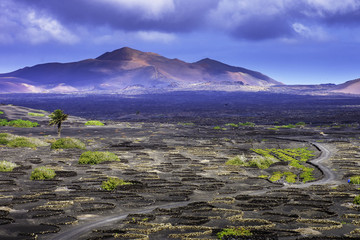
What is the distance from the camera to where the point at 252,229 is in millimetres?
→ 23984

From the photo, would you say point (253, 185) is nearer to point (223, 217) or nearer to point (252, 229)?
point (223, 217)

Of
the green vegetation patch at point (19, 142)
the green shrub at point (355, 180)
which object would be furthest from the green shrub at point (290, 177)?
the green vegetation patch at point (19, 142)

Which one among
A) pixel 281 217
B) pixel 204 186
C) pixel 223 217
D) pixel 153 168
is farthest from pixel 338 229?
pixel 153 168

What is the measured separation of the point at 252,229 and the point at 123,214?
30.0 ft

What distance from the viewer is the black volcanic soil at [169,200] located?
24.1m

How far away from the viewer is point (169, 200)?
3262 cm

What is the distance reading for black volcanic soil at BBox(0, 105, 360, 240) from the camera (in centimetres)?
2409

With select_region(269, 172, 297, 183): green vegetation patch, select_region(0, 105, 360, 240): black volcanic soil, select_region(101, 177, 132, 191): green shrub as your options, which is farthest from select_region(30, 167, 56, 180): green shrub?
select_region(269, 172, 297, 183): green vegetation patch

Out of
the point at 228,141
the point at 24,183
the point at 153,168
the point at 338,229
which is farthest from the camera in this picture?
the point at 228,141

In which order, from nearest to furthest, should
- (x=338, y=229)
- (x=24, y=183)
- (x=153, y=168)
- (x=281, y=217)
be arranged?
1. (x=338, y=229)
2. (x=281, y=217)
3. (x=24, y=183)
4. (x=153, y=168)

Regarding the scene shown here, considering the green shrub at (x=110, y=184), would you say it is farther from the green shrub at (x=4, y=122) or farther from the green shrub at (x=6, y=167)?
the green shrub at (x=4, y=122)

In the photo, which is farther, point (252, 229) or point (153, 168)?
point (153, 168)

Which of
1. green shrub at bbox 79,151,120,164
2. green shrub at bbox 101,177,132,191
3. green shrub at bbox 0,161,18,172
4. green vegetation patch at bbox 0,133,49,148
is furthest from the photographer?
green vegetation patch at bbox 0,133,49,148

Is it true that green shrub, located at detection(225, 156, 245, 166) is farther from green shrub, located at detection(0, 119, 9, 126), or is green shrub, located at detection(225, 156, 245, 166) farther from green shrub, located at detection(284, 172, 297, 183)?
green shrub, located at detection(0, 119, 9, 126)
